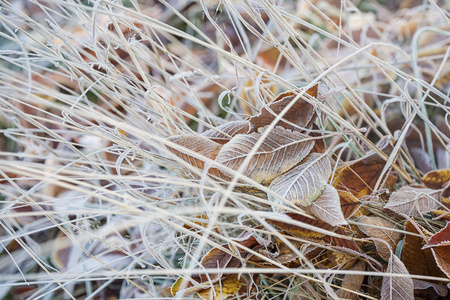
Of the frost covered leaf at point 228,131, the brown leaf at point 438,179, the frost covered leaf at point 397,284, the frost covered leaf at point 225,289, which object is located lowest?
the frost covered leaf at point 225,289

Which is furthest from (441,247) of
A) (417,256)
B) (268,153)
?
(268,153)

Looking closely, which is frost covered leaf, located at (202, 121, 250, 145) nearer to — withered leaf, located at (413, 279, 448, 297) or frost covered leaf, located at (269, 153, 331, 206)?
frost covered leaf, located at (269, 153, 331, 206)

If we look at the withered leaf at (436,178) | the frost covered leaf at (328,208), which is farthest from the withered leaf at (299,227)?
the withered leaf at (436,178)

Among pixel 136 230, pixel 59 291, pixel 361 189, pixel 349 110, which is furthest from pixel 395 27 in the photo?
→ pixel 59 291

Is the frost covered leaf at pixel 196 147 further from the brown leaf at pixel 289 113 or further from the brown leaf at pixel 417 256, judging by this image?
the brown leaf at pixel 417 256

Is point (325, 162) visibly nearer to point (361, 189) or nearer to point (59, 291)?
point (361, 189)

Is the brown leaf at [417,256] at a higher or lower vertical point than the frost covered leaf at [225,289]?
higher
